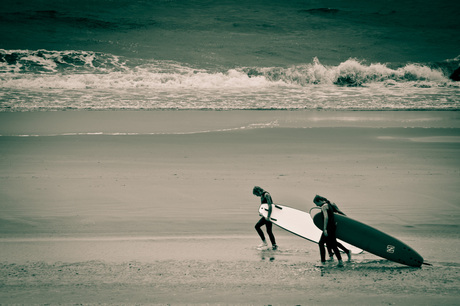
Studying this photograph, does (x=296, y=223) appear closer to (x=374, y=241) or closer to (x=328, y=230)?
(x=328, y=230)

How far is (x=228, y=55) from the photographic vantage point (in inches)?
1471

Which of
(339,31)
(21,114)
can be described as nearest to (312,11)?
(339,31)

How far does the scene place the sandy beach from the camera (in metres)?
5.41

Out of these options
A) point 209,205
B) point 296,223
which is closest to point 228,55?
point 209,205

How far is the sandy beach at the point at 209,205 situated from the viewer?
17.7 feet

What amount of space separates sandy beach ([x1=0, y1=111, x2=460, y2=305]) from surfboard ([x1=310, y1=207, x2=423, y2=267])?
0.55 feet

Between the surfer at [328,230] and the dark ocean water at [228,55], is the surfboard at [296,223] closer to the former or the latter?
the surfer at [328,230]

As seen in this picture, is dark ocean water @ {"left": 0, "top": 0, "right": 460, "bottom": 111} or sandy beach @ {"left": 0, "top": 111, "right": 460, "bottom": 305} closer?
sandy beach @ {"left": 0, "top": 111, "right": 460, "bottom": 305}

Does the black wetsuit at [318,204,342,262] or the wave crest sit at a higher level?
the wave crest

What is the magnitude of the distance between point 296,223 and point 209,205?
2.13 metres

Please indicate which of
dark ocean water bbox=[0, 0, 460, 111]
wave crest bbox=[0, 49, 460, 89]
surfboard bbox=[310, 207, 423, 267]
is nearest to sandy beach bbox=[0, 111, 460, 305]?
surfboard bbox=[310, 207, 423, 267]

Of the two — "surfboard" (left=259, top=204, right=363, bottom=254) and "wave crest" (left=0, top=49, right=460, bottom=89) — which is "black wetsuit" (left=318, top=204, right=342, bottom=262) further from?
"wave crest" (left=0, top=49, right=460, bottom=89)

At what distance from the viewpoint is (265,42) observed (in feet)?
137

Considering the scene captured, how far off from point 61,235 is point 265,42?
121 feet
